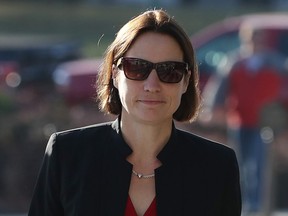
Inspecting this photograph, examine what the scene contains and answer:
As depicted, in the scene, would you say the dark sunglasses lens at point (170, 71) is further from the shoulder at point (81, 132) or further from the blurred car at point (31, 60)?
the blurred car at point (31, 60)

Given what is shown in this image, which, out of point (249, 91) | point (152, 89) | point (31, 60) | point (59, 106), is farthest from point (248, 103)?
point (31, 60)

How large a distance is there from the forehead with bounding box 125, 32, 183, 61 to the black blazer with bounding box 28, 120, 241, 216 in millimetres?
267

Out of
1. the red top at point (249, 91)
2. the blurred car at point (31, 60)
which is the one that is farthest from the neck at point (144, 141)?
the blurred car at point (31, 60)

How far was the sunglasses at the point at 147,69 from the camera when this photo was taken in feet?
12.4

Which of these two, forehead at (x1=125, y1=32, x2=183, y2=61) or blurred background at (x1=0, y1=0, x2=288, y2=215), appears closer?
forehead at (x1=125, y1=32, x2=183, y2=61)

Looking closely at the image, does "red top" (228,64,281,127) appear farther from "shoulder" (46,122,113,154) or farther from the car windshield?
"shoulder" (46,122,113,154)

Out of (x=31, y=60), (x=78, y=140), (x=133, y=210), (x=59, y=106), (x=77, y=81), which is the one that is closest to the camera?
(x=133, y=210)

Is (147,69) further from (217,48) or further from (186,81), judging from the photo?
(217,48)

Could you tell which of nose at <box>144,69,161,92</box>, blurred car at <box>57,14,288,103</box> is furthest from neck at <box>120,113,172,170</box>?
blurred car at <box>57,14,288,103</box>

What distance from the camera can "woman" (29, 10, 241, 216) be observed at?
3.80 metres

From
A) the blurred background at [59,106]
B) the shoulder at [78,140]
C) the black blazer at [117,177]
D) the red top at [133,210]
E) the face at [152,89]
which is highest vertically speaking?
the face at [152,89]

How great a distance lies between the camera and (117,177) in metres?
3.83

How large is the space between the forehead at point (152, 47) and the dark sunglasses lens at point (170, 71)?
30 millimetres

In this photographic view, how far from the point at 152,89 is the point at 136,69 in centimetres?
8
